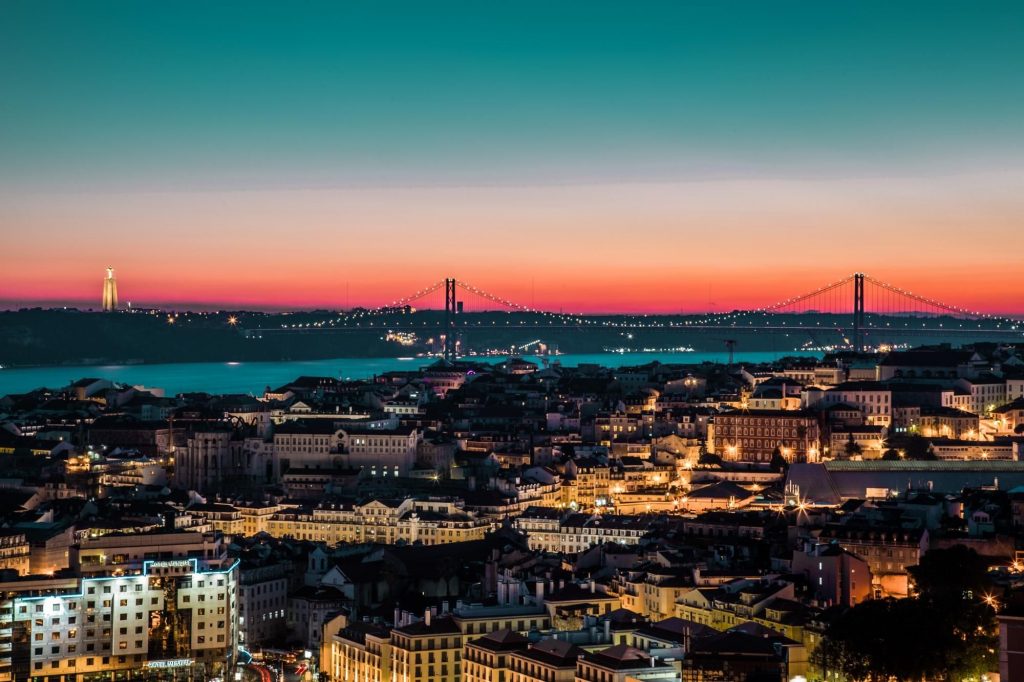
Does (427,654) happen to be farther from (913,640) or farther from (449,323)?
(449,323)

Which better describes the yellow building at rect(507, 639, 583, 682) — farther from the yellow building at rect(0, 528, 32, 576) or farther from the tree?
the yellow building at rect(0, 528, 32, 576)

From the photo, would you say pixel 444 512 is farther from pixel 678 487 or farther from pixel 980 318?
pixel 980 318

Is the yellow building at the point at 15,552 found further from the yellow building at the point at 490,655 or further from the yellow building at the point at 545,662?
the yellow building at the point at 545,662

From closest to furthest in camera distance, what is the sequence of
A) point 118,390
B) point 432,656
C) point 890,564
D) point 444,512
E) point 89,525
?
1. point 432,656
2. point 890,564
3. point 89,525
4. point 444,512
5. point 118,390

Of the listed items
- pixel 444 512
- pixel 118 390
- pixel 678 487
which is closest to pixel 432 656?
pixel 444 512

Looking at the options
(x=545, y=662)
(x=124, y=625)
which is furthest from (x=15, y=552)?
(x=545, y=662)

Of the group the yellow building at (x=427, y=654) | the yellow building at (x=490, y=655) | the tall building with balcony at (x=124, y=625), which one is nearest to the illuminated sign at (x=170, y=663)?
the tall building with balcony at (x=124, y=625)
